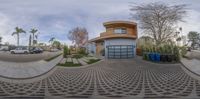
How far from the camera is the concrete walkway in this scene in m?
2.02

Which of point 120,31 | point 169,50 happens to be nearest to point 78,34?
point 120,31

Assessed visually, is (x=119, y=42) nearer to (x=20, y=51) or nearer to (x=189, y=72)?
(x=189, y=72)

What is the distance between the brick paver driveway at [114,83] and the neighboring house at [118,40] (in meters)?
0.09

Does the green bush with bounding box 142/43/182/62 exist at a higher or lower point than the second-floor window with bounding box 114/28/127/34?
lower

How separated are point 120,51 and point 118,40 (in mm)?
114

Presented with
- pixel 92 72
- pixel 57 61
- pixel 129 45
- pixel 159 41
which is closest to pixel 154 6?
pixel 129 45

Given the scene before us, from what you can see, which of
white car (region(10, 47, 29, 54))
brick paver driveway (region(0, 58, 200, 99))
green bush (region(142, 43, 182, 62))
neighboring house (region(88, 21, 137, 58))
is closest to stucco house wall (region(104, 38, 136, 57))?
neighboring house (region(88, 21, 137, 58))

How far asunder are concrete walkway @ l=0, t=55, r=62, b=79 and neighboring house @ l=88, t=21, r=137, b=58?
45cm

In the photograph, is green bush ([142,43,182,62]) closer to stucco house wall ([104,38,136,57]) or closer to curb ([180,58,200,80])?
curb ([180,58,200,80])

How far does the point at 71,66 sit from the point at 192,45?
3.97 feet

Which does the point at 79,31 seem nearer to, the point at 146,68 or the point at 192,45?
the point at 146,68

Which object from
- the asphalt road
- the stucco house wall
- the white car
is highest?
the stucco house wall

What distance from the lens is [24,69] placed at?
211 centimetres

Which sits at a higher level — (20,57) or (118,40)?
(118,40)
